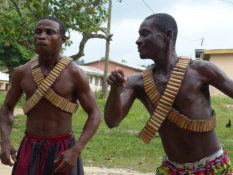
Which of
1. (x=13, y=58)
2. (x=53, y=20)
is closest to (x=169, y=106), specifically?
(x=53, y=20)

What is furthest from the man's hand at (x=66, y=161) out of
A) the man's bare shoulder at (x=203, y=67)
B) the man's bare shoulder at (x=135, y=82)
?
the man's bare shoulder at (x=203, y=67)

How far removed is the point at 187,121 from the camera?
2.56 meters

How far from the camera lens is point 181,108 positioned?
8.67 feet

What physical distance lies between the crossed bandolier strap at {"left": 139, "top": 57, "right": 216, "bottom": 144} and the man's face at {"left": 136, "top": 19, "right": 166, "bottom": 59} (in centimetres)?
22

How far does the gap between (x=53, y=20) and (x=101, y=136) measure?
9.15m

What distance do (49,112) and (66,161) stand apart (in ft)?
1.83

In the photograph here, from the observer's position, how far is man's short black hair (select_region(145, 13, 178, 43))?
8.90 ft

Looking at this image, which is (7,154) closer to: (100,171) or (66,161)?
(66,161)

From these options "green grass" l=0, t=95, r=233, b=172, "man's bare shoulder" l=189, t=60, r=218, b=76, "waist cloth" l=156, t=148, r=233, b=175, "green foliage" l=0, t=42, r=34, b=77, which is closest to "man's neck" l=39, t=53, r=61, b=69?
"man's bare shoulder" l=189, t=60, r=218, b=76

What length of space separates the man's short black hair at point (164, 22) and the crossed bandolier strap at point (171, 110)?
0.29 meters

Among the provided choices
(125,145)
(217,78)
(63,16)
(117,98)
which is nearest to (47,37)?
(117,98)

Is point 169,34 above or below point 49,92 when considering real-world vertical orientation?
above

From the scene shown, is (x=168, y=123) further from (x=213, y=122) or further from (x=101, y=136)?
(x=101, y=136)

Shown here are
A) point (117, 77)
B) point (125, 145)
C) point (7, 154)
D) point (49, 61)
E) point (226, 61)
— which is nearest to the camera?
point (117, 77)
